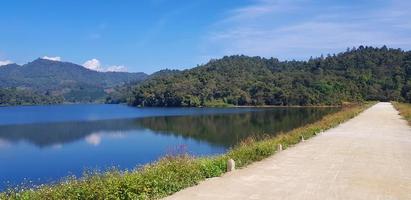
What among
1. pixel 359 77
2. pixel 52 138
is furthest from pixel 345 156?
pixel 359 77

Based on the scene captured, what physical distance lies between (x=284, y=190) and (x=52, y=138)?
1594 inches

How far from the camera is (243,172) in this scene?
14.1m

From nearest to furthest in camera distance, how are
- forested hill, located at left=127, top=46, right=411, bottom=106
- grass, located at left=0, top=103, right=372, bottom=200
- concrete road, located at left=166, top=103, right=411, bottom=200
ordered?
1. grass, located at left=0, top=103, right=372, bottom=200
2. concrete road, located at left=166, top=103, right=411, bottom=200
3. forested hill, located at left=127, top=46, right=411, bottom=106

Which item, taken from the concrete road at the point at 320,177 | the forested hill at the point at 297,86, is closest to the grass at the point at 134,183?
the concrete road at the point at 320,177

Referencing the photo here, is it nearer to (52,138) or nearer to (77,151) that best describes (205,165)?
(77,151)

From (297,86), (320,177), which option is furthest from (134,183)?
(297,86)

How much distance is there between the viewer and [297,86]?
140 meters

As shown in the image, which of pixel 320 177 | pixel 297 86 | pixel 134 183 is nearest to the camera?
pixel 134 183

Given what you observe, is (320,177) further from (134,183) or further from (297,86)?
(297,86)

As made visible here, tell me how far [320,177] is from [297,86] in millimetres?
128608

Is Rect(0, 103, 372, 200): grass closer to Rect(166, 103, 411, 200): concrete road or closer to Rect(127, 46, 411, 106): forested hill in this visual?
Rect(166, 103, 411, 200): concrete road

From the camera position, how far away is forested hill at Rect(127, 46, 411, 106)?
133125mm

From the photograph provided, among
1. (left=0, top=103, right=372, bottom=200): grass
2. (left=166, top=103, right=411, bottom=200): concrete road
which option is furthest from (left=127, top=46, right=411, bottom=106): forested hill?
(left=0, top=103, right=372, bottom=200): grass

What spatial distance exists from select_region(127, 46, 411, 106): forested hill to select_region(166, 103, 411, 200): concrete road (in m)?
109
